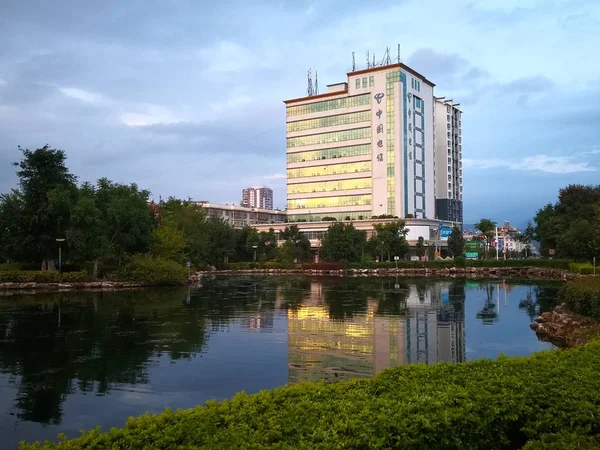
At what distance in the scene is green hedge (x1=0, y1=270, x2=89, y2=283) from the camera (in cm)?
4441

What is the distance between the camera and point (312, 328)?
21.0 m

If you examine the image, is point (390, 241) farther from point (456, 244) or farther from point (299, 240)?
point (299, 240)

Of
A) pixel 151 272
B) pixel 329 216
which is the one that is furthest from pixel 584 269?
pixel 329 216

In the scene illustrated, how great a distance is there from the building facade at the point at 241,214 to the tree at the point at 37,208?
99.5 m

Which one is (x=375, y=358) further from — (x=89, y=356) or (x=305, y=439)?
(x=305, y=439)

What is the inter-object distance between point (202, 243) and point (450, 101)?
263ft

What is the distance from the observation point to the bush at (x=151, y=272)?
157 ft

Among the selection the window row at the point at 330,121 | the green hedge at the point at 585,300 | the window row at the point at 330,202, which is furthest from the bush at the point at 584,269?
the window row at the point at 330,121

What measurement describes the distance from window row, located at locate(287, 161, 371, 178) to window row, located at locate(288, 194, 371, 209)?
16.7 ft

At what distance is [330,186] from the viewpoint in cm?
10512

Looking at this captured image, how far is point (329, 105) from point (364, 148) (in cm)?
1227

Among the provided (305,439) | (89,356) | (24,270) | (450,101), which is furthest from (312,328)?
(450,101)

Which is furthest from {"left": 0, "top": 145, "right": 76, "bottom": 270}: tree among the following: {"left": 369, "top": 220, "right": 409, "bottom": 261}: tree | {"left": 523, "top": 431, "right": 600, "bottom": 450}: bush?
{"left": 369, "top": 220, "right": 409, "bottom": 261}: tree

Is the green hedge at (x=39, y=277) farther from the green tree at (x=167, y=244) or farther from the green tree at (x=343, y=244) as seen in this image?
the green tree at (x=343, y=244)
